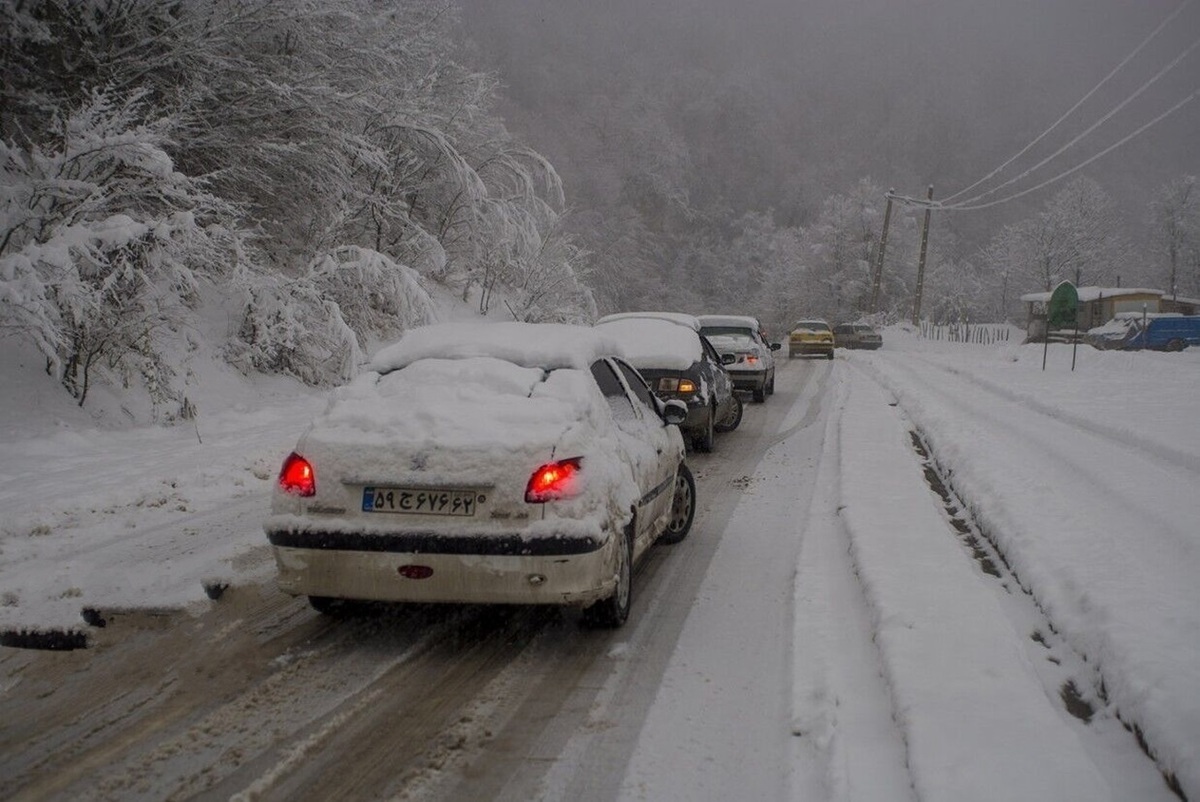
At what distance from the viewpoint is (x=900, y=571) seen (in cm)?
496

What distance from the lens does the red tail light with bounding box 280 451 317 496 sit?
380cm

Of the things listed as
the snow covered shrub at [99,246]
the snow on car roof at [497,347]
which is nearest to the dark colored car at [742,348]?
the snow covered shrub at [99,246]

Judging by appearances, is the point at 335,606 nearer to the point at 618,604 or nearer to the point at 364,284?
the point at 618,604

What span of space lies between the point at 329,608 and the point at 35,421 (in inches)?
246

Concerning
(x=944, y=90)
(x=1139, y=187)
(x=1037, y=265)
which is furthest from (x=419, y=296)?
(x=944, y=90)

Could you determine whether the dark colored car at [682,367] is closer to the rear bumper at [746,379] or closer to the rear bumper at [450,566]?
the rear bumper at [746,379]

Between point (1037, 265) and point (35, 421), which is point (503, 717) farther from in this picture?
point (1037, 265)

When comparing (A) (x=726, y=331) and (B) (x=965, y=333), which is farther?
(B) (x=965, y=333)

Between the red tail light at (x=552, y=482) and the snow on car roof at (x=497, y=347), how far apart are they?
37.9 inches

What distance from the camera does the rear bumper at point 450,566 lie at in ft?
11.8

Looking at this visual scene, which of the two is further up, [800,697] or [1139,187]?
[1139,187]

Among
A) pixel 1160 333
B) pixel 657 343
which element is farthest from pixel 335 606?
pixel 1160 333

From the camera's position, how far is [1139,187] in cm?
13038

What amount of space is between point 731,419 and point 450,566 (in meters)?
8.90
